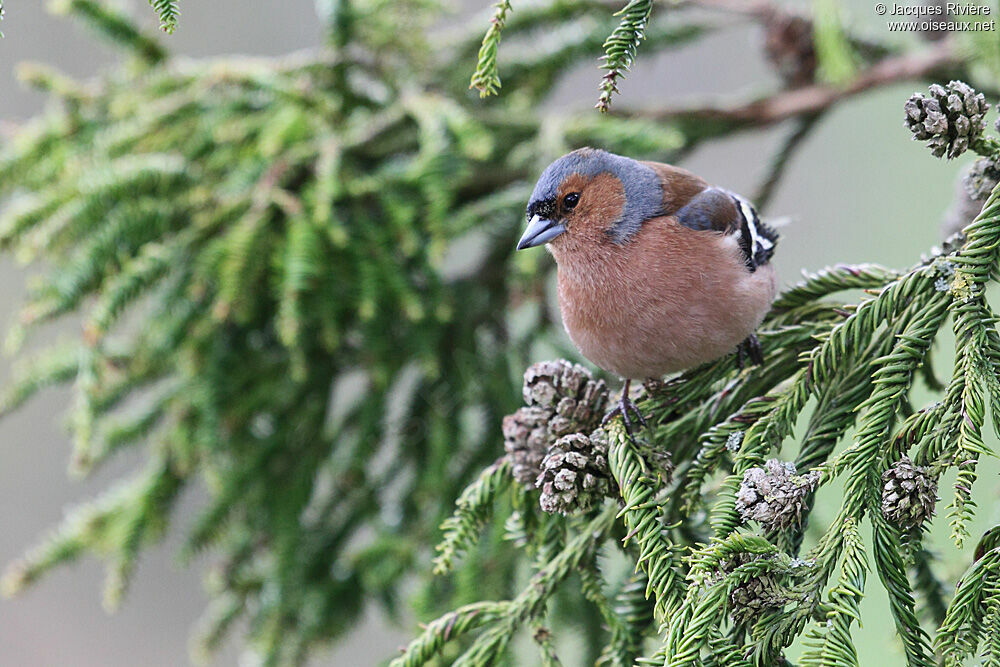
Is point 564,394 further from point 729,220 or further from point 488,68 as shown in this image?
point 729,220

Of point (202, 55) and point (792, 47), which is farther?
point (202, 55)

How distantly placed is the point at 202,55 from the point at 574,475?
8.93 metres

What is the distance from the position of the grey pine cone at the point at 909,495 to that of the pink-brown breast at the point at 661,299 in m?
0.74

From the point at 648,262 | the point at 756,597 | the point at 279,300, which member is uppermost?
the point at 279,300

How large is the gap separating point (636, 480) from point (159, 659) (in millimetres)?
7949

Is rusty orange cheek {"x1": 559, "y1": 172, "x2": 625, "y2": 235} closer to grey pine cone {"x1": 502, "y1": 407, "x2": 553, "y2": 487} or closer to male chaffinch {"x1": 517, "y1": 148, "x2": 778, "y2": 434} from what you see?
male chaffinch {"x1": 517, "y1": 148, "x2": 778, "y2": 434}

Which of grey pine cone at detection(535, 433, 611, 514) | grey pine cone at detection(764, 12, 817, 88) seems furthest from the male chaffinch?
grey pine cone at detection(764, 12, 817, 88)

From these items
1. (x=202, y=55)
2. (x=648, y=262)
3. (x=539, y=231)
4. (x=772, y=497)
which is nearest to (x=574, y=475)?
(x=772, y=497)

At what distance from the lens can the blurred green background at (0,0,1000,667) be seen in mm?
7180

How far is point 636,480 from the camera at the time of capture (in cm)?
161

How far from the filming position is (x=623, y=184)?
2.45m

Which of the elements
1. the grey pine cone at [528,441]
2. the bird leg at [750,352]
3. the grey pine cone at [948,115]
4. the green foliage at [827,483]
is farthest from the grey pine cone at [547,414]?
the grey pine cone at [948,115]

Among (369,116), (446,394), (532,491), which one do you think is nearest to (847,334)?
(532,491)

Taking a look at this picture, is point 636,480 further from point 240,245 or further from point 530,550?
point 240,245
